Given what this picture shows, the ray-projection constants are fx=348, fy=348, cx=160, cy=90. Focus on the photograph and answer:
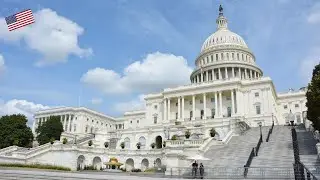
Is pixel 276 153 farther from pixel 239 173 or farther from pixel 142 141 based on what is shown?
pixel 142 141

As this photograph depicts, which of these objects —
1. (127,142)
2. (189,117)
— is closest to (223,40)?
(189,117)

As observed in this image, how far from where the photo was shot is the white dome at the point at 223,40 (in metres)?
122

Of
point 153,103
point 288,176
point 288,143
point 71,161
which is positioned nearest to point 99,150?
point 71,161

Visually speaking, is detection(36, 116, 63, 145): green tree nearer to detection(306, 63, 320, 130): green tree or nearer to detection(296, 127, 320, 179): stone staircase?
detection(296, 127, 320, 179): stone staircase

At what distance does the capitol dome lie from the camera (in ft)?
367

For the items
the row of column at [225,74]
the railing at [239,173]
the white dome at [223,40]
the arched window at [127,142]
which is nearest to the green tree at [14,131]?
the arched window at [127,142]

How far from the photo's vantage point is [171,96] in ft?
321

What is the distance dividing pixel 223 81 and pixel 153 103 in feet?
77.7

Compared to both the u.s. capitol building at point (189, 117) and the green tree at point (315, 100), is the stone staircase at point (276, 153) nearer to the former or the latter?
the u.s. capitol building at point (189, 117)

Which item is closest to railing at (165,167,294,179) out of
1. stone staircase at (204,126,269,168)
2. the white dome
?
stone staircase at (204,126,269,168)

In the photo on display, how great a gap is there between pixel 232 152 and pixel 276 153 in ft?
16.4

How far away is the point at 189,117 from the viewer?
96625mm

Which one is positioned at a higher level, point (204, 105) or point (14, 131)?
point (204, 105)

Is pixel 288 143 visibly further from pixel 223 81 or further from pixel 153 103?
pixel 153 103
